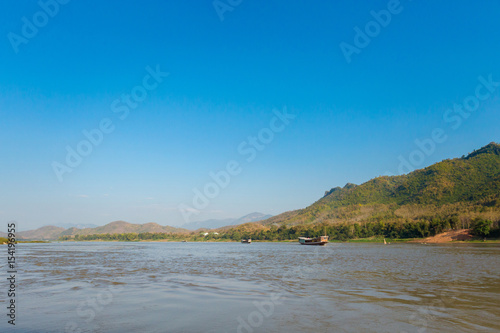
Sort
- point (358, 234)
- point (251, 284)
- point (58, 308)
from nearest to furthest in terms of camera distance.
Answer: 1. point (58, 308)
2. point (251, 284)
3. point (358, 234)

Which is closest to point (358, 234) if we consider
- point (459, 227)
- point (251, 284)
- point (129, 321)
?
point (459, 227)

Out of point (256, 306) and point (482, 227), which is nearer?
point (256, 306)

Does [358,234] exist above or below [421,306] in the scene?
below

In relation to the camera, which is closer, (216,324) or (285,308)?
(216,324)

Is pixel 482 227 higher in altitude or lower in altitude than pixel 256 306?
lower

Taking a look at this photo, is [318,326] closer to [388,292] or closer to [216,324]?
[216,324]

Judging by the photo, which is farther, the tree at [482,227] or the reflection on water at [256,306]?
the tree at [482,227]

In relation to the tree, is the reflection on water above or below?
above

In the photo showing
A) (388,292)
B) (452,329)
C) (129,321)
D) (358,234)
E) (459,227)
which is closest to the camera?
(452,329)

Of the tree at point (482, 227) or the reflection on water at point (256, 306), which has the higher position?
the reflection on water at point (256, 306)

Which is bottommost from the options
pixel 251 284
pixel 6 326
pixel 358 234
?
pixel 358 234

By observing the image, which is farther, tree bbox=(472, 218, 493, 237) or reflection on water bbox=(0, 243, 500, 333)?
tree bbox=(472, 218, 493, 237)

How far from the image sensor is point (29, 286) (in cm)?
1936

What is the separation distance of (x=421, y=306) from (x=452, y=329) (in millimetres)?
3706
